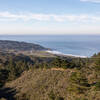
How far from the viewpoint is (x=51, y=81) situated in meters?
25.5

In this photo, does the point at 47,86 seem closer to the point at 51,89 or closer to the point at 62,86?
the point at 51,89

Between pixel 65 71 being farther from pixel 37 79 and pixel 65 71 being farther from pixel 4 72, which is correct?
pixel 4 72

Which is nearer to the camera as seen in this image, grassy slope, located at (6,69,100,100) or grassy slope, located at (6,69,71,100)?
grassy slope, located at (6,69,100,100)

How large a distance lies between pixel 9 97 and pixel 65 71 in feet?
35.9

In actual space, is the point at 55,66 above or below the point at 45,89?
above

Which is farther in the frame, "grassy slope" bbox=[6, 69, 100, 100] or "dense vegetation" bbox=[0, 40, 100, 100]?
"dense vegetation" bbox=[0, 40, 100, 100]

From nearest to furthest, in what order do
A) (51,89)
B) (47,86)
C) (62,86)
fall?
(51,89) → (62,86) → (47,86)

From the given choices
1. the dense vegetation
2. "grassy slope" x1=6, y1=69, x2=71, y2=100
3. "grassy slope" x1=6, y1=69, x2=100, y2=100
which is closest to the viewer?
"grassy slope" x1=6, y1=69, x2=100, y2=100

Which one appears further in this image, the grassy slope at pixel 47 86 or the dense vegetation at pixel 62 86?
the grassy slope at pixel 47 86

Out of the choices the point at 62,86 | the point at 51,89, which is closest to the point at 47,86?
the point at 51,89

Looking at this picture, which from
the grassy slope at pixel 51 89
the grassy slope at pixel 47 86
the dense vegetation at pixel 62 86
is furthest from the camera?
the grassy slope at pixel 47 86

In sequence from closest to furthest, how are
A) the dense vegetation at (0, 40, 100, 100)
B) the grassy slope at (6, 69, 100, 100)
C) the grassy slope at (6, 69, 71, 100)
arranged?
1. the grassy slope at (6, 69, 100, 100)
2. the dense vegetation at (0, 40, 100, 100)
3. the grassy slope at (6, 69, 71, 100)

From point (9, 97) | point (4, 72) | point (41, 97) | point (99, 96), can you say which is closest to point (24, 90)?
point (9, 97)

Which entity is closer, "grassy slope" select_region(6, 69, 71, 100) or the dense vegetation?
the dense vegetation
